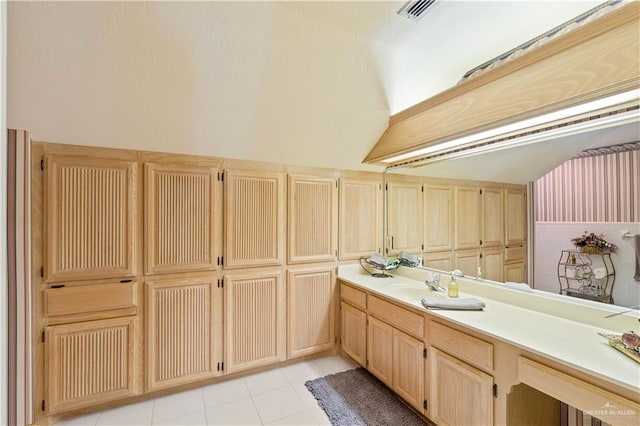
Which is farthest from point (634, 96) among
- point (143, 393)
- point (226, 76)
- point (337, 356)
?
point (143, 393)

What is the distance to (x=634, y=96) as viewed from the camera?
4.20 feet

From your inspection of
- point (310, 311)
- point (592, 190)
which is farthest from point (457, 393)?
point (310, 311)

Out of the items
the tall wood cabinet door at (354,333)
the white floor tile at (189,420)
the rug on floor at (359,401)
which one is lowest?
the white floor tile at (189,420)

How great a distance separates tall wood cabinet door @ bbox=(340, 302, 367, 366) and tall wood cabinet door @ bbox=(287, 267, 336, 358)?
0.13 metres

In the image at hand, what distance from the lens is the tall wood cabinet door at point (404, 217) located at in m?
2.87

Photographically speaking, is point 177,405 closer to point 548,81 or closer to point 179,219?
point 179,219

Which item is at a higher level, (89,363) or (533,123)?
(533,123)

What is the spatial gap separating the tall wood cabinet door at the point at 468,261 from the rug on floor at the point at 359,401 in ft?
3.65

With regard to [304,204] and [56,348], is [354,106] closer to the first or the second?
[304,204]

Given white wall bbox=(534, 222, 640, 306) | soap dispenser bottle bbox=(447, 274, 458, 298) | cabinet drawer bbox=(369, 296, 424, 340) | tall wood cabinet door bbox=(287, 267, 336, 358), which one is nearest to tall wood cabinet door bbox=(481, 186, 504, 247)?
white wall bbox=(534, 222, 640, 306)

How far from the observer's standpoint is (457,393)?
65.8 inches

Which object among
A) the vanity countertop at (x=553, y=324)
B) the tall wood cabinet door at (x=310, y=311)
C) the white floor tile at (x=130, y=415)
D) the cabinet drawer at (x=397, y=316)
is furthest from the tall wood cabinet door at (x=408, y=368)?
the white floor tile at (x=130, y=415)

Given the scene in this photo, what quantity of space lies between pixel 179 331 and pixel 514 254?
2.59m

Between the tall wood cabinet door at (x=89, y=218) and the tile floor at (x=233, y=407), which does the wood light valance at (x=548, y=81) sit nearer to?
the tile floor at (x=233, y=407)
